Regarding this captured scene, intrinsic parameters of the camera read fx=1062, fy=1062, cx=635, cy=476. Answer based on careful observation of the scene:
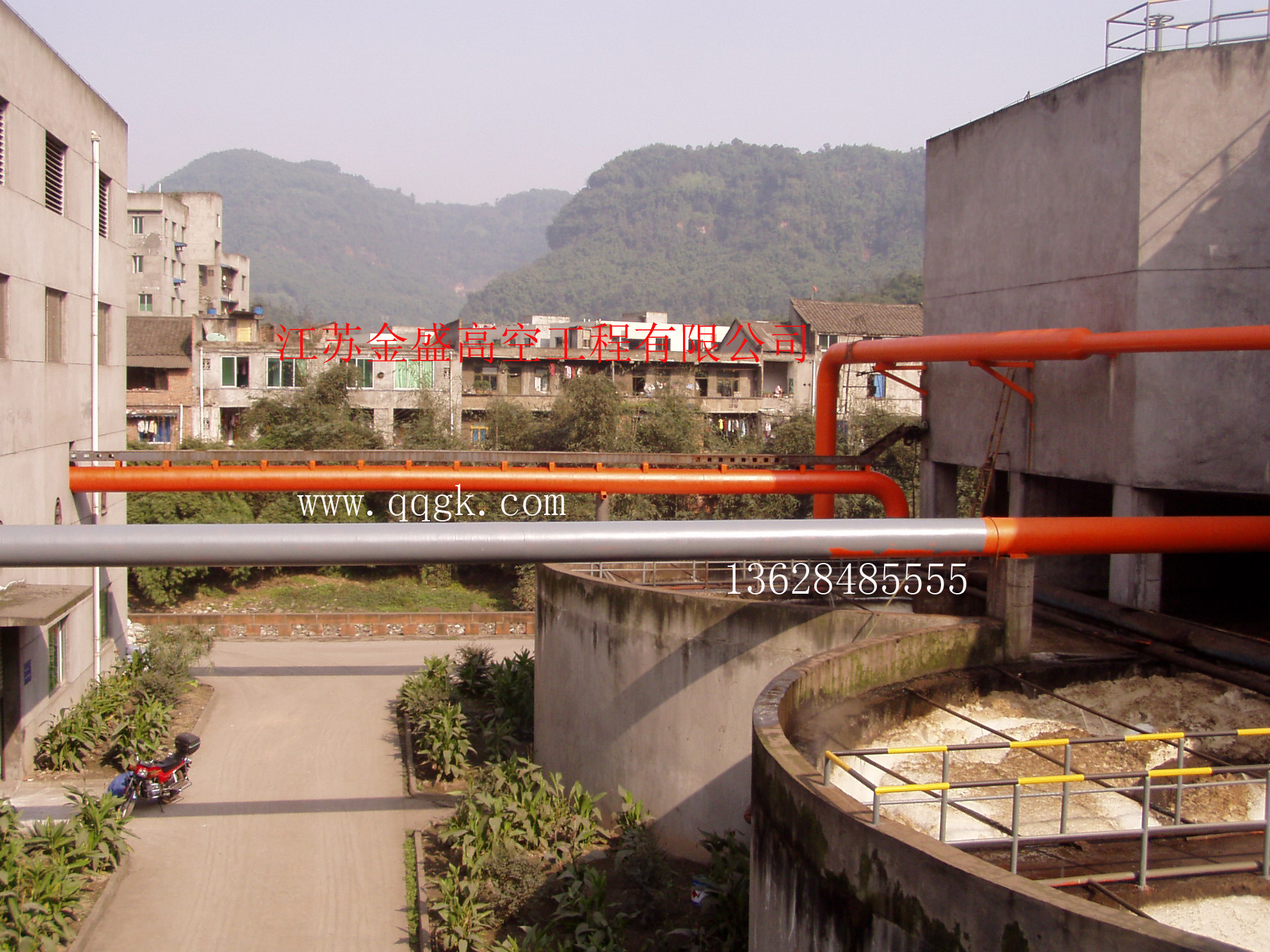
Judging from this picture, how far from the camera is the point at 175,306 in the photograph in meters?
56.4

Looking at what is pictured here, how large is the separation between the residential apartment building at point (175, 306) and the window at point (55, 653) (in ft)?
81.5

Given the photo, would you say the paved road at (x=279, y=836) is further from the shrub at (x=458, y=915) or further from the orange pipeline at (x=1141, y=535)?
the orange pipeline at (x=1141, y=535)

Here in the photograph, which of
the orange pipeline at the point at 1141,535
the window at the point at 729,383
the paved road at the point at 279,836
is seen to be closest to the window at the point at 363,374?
the window at the point at 729,383

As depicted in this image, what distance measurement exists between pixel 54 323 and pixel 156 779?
22.0ft

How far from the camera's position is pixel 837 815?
18.8ft

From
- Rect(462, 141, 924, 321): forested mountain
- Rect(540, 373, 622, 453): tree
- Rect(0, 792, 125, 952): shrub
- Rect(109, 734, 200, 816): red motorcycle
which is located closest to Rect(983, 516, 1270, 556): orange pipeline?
Rect(0, 792, 125, 952): shrub

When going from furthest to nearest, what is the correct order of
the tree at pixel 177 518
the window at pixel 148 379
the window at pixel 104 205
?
the window at pixel 148 379 → the tree at pixel 177 518 → the window at pixel 104 205

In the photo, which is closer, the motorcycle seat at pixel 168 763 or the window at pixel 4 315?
the window at pixel 4 315

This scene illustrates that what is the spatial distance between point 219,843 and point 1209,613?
1323cm

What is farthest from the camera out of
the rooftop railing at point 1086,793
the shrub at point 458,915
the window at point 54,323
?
the window at point 54,323

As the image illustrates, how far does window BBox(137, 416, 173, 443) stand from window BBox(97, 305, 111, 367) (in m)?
24.2

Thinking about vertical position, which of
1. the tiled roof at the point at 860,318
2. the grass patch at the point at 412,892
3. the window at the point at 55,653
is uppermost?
the tiled roof at the point at 860,318

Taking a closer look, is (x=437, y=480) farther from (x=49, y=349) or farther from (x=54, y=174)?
(x=54, y=174)

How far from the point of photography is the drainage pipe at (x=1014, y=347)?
37.6ft
